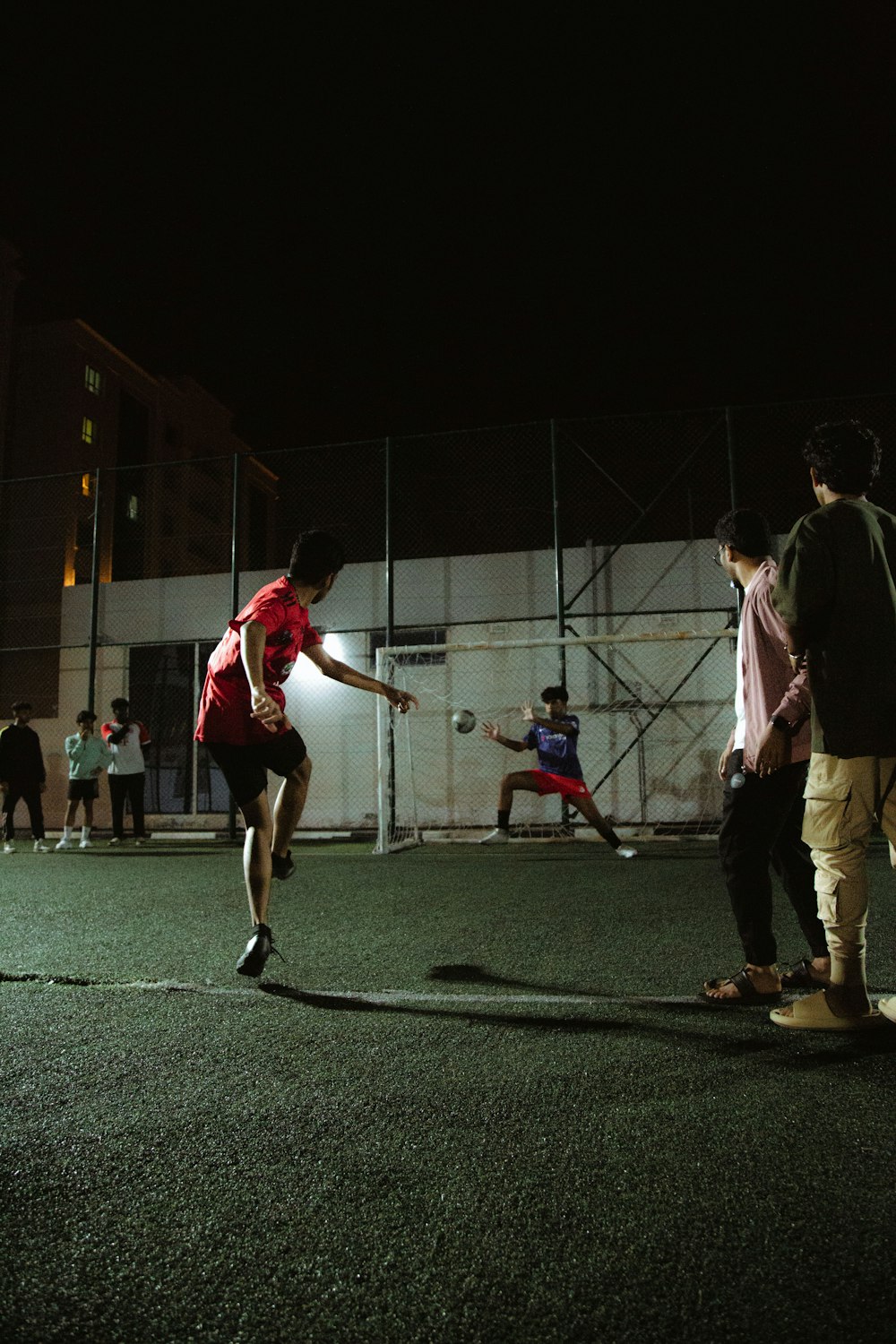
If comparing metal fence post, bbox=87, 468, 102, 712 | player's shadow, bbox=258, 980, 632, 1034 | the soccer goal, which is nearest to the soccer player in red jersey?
player's shadow, bbox=258, 980, 632, 1034

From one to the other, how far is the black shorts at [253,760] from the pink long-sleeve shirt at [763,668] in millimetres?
1815

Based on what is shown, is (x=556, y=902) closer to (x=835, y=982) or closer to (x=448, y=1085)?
(x=835, y=982)

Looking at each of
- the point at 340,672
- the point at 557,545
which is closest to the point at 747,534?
the point at 340,672

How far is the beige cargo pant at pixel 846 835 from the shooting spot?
2.44 m

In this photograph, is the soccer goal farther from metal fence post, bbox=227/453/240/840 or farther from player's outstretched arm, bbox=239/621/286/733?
player's outstretched arm, bbox=239/621/286/733

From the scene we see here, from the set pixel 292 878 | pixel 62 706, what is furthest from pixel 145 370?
pixel 292 878

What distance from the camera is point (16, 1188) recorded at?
1506mm

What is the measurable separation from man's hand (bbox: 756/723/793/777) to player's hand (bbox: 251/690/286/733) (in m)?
1.83

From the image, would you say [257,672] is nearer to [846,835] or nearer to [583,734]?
[846,835]

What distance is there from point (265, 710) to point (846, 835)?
211 cm

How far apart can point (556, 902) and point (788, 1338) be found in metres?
4.10

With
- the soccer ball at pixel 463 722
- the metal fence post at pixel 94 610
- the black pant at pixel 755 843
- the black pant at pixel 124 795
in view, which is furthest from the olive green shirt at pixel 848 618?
the metal fence post at pixel 94 610

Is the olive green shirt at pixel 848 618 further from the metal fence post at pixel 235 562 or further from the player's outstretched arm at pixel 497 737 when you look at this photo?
the metal fence post at pixel 235 562

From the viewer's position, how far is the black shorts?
141 inches
